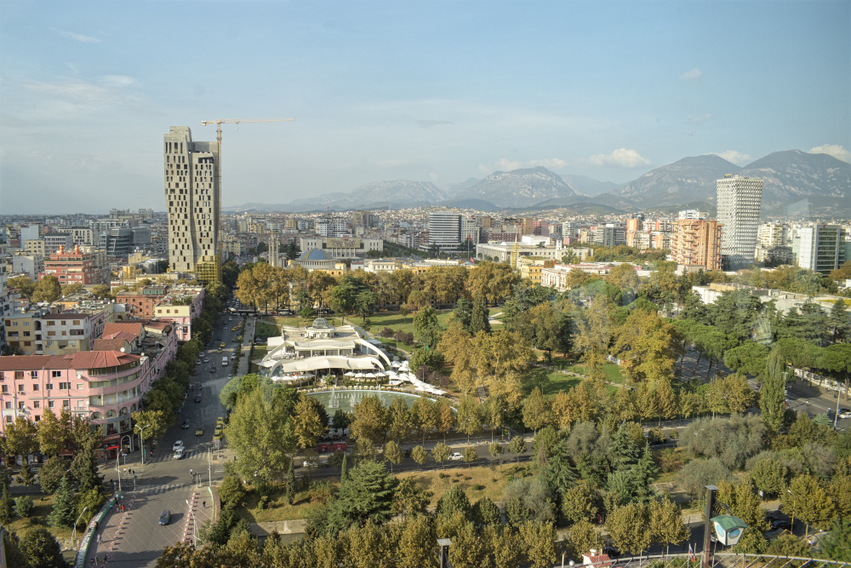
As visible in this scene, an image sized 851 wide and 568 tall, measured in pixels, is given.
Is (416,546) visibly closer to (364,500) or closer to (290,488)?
(364,500)

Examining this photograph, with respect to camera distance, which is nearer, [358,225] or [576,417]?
[576,417]

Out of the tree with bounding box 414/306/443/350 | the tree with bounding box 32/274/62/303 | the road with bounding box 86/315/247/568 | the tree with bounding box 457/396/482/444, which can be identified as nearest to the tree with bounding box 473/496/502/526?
the tree with bounding box 457/396/482/444

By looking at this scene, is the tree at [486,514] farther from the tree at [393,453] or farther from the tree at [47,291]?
the tree at [47,291]

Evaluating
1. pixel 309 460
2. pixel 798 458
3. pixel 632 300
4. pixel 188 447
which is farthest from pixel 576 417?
pixel 632 300

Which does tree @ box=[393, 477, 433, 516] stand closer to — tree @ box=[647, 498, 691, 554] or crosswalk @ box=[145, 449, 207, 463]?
tree @ box=[647, 498, 691, 554]

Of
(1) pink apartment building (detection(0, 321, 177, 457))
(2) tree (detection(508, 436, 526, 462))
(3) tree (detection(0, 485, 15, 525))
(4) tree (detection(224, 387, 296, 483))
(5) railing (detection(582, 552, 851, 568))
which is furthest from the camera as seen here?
(1) pink apartment building (detection(0, 321, 177, 457))

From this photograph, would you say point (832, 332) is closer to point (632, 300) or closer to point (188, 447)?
point (632, 300)

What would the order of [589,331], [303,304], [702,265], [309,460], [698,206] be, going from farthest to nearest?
[698,206]
[702,265]
[303,304]
[589,331]
[309,460]
